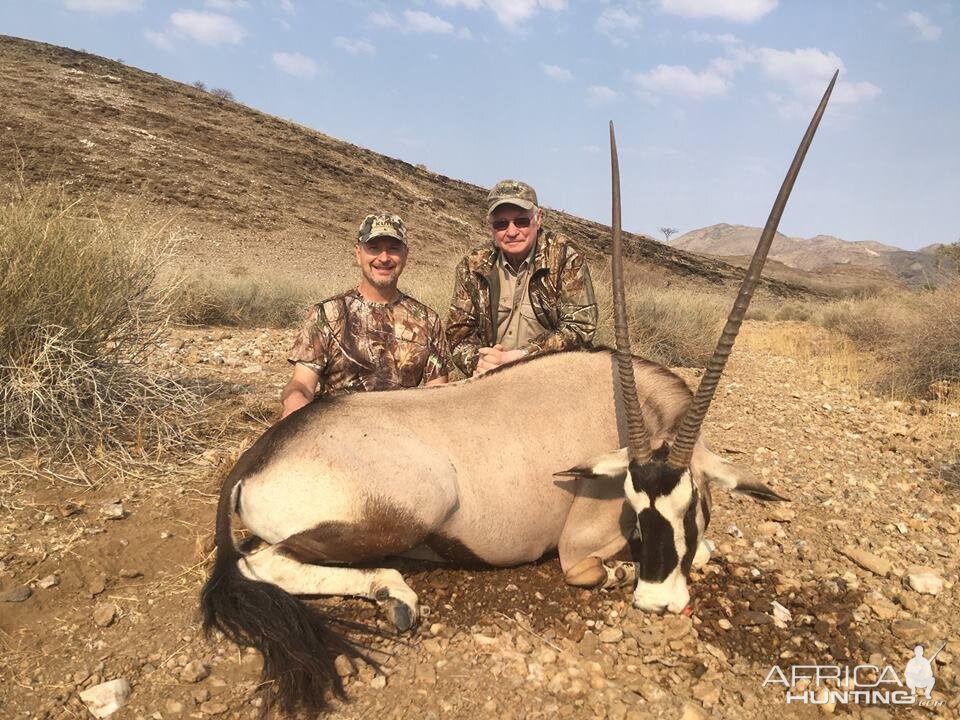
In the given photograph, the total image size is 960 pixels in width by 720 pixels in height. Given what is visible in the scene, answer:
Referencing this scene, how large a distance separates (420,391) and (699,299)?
11085 millimetres

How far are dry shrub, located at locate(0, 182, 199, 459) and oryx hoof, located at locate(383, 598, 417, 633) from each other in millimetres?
2463

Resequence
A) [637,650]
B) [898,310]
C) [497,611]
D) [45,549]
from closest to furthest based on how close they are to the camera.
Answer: [637,650] → [497,611] → [45,549] → [898,310]

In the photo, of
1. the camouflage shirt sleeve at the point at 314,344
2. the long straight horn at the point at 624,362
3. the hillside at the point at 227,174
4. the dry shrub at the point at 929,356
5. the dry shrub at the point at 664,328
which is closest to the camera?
the long straight horn at the point at 624,362

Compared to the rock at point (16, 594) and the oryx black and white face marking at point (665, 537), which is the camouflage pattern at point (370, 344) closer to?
the rock at point (16, 594)

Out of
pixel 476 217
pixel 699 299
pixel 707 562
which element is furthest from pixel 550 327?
pixel 476 217

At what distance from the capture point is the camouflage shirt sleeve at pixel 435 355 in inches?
182

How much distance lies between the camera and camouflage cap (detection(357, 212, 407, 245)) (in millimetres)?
4199

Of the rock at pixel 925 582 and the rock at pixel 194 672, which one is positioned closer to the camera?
the rock at pixel 194 672

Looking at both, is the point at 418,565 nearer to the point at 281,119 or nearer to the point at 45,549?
the point at 45,549

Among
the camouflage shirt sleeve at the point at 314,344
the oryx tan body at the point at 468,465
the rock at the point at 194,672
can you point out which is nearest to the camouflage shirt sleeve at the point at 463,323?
the camouflage shirt sleeve at the point at 314,344

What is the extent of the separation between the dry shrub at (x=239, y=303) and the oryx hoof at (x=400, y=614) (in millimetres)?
7234

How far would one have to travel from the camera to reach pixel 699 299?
1334cm

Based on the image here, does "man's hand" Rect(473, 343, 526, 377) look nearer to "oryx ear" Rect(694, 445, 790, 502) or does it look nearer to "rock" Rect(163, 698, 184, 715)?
"oryx ear" Rect(694, 445, 790, 502)

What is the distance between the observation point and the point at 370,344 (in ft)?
14.7
